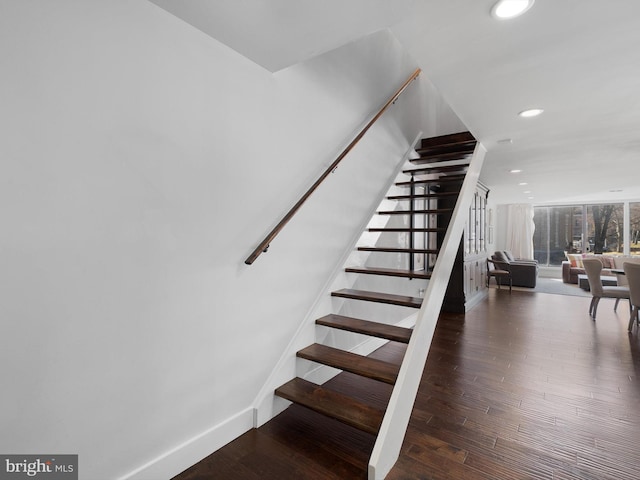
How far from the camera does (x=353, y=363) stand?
7.55ft

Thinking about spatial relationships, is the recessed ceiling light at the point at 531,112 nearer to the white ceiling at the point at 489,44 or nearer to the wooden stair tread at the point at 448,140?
the white ceiling at the point at 489,44

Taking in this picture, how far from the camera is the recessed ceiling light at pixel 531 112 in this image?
9.11 ft

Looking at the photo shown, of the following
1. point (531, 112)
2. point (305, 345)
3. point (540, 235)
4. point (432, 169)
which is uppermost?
point (531, 112)

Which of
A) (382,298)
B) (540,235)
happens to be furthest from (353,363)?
(540,235)

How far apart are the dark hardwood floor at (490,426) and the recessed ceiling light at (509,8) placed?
236 cm

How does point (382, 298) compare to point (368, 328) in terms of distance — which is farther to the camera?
point (382, 298)

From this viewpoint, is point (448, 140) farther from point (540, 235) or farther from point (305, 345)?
point (540, 235)

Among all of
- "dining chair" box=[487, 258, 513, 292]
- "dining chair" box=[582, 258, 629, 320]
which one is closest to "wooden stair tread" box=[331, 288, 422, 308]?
"dining chair" box=[582, 258, 629, 320]

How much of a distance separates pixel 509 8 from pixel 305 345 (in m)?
2.42

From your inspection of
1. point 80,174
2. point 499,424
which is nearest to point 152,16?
point 80,174

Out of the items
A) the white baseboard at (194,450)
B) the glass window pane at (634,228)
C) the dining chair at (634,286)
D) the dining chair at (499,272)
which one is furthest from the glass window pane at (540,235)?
the white baseboard at (194,450)

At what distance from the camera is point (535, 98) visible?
2.53 meters

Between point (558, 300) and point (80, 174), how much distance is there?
7.94 meters

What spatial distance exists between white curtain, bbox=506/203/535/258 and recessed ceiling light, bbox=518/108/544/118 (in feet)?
30.9
